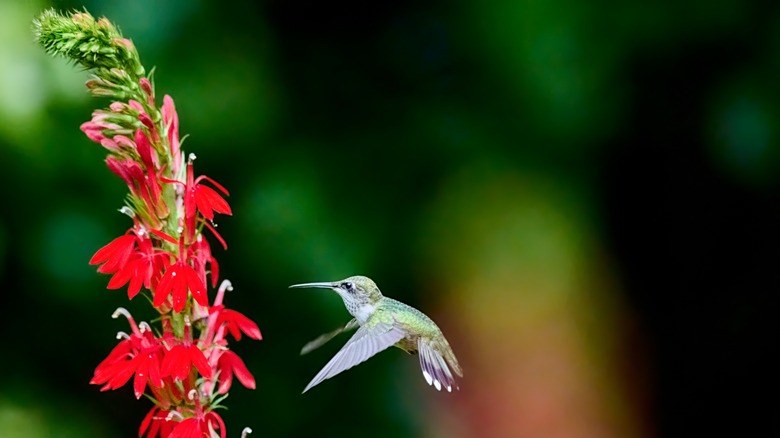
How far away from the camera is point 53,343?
2207 millimetres

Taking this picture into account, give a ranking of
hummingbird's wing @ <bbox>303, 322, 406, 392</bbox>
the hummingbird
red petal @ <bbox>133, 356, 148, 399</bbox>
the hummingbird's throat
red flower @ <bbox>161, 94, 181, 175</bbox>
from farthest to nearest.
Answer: the hummingbird's throat
the hummingbird
hummingbird's wing @ <bbox>303, 322, 406, 392</bbox>
red flower @ <bbox>161, 94, 181, 175</bbox>
red petal @ <bbox>133, 356, 148, 399</bbox>

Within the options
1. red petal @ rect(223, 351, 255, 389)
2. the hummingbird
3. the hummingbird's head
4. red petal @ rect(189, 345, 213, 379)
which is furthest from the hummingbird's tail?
red petal @ rect(189, 345, 213, 379)

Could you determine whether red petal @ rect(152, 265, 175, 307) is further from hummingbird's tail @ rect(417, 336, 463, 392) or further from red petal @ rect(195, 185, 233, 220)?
hummingbird's tail @ rect(417, 336, 463, 392)

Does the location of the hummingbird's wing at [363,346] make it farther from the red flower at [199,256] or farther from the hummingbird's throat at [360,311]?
the red flower at [199,256]

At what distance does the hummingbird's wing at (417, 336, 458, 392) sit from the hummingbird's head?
0.11m

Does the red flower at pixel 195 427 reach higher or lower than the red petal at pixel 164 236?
lower

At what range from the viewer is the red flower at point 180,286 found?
1.00 meters

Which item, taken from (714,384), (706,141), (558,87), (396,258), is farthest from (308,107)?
(714,384)

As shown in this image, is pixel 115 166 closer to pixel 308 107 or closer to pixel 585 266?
pixel 308 107

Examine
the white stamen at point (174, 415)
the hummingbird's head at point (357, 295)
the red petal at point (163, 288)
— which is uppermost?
the hummingbird's head at point (357, 295)

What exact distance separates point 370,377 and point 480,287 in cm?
34

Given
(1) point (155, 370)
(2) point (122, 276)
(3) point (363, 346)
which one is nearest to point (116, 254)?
(2) point (122, 276)

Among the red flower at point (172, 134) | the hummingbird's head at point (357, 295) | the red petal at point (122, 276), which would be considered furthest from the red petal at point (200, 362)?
the hummingbird's head at point (357, 295)

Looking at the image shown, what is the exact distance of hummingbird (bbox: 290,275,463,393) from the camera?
1395mm
